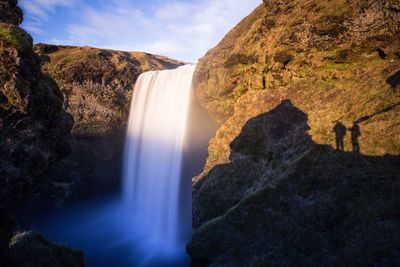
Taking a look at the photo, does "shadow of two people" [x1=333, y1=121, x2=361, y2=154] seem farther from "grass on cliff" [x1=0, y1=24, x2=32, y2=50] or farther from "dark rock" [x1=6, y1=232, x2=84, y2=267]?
"grass on cliff" [x1=0, y1=24, x2=32, y2=50]

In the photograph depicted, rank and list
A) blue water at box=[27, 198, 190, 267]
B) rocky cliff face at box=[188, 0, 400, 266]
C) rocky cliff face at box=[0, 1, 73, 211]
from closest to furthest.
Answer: rocky cliff face at box=[0, 1, 73, 211] < rocky cliff face at box=[188, 0, 400, 266] < blue water at box=[27, 198, 190, 267]

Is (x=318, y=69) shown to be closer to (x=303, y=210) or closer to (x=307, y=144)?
(x=307, y=144)

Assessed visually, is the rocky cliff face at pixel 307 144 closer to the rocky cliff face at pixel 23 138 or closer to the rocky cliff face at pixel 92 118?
the rocky cliff face at pixel 23 138

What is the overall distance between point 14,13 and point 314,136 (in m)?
14.7

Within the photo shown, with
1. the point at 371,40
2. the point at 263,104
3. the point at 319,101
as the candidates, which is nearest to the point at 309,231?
the point at 319,101

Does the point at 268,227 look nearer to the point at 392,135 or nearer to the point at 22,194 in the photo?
the point at 392,135

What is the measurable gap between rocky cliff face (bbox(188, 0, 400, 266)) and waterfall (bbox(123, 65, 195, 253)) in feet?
35.8

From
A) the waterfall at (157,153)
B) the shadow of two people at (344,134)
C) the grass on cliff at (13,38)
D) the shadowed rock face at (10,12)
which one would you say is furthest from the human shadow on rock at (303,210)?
the waterfall at (157,153)

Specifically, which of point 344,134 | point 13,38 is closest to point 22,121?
point 13,38

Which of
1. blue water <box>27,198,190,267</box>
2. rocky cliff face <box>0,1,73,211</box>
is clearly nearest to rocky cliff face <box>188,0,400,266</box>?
rocky cliff face <box>0,1,73,211</box>

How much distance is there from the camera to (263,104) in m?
17.2

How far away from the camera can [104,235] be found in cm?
2948

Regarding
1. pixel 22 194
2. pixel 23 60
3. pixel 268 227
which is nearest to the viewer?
pixel 22 194

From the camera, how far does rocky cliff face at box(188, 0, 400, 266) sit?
10.4m
